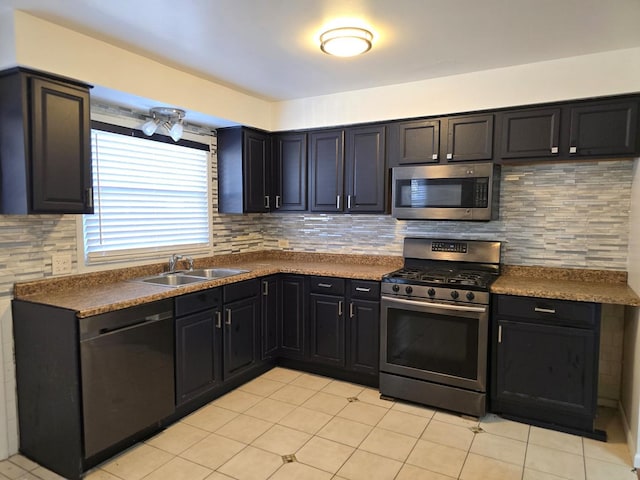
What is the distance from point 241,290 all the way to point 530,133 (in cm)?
243

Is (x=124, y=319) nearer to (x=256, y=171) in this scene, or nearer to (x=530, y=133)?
(x=256, y=171)

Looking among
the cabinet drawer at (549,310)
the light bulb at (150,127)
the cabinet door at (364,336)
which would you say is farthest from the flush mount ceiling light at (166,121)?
the cabinet drawer at (549,310)

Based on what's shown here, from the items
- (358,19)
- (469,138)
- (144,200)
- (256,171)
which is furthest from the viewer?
(256,171)

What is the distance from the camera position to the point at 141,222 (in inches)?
127

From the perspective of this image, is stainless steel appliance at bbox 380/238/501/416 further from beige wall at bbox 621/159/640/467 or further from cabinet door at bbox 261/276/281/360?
cabinet door at bbox 261/276/281/360

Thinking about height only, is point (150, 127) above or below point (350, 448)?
above

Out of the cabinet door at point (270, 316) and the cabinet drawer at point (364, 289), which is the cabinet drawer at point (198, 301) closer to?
the cabinet door at point (270, 316)

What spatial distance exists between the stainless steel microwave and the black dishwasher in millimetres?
1937

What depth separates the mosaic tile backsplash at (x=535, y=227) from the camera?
8.21ft

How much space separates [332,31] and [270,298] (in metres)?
2.19

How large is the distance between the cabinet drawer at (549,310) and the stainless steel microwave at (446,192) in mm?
648

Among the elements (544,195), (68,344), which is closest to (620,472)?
(544,195)

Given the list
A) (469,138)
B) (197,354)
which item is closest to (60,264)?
(197,354)

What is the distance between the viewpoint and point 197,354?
291 cm
